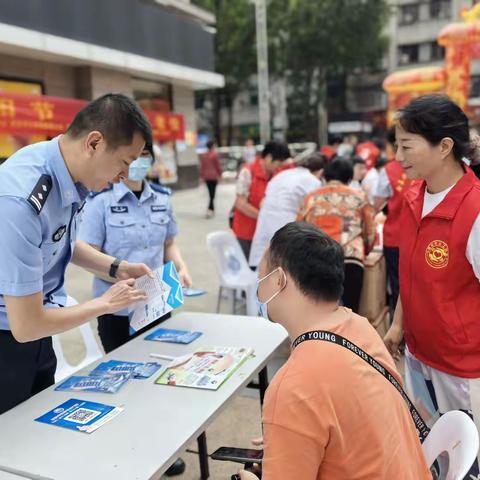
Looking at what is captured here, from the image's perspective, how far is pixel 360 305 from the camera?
3525 millimetres

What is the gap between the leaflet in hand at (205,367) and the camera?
5.41ft

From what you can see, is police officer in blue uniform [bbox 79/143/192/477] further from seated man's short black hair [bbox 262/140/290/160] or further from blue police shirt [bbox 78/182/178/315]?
seated man's short black hair [bbox 262/140/290/160]

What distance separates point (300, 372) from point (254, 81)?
91.8ft

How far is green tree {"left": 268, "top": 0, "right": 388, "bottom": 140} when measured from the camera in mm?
23266

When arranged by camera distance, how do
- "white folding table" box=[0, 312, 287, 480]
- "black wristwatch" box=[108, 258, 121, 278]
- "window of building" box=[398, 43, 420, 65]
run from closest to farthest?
"white folding table" box=[0, 312, 287, 480], "black wristwatch" box=[108, 258, 121, 278], "window of building" box=[398, 43, 420, 65]

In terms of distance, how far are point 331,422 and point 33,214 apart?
910 mm

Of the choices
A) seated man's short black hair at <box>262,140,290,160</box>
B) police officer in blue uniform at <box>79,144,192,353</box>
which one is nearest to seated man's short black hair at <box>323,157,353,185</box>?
seated man's short black hair at <box>262,140,290,160</box>

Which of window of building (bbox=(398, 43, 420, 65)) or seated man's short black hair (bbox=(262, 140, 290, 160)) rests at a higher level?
window of building (bbox=(398, 43, 420, 65))

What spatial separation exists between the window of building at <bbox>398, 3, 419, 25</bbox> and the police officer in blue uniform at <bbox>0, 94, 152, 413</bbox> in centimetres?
2984

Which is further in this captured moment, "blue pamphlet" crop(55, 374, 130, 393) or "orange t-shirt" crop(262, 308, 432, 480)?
"blue pamphlet" crop(55, 374, 130, 393)

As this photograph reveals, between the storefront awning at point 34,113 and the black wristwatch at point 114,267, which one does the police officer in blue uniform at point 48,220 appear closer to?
the black wristwatch at point 114,267

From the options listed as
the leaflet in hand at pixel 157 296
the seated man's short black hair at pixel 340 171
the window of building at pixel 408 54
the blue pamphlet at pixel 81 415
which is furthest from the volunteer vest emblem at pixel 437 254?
the window of building at pixel 408 54

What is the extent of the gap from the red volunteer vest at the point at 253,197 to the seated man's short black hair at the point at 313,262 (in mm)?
3202

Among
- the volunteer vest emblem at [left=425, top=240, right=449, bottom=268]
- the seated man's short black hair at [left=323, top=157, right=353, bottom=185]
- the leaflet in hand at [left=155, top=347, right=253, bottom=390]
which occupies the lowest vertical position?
the leaflet in hand at [left=155, top=347, right=253, bottom=390]
